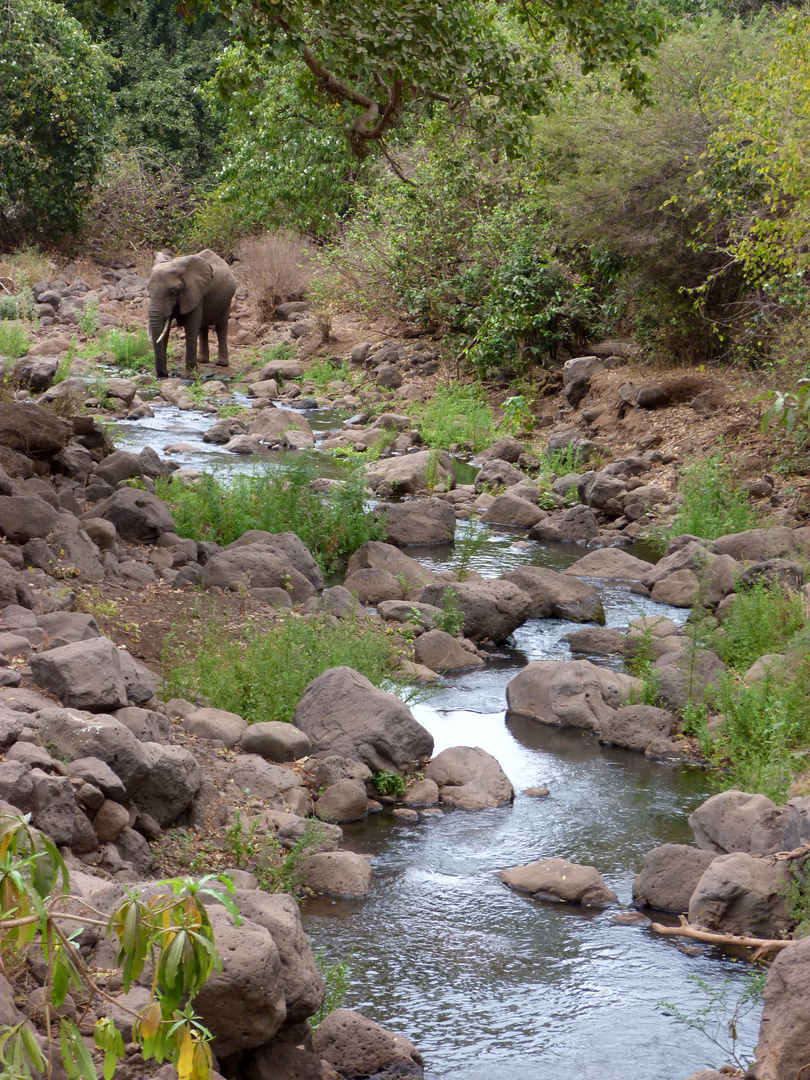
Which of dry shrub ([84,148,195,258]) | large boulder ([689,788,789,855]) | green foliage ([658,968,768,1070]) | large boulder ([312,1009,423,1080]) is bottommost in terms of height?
green foliage ([658,968,768,1070])

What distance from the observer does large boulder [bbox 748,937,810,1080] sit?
3.74 m

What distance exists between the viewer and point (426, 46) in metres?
8.88

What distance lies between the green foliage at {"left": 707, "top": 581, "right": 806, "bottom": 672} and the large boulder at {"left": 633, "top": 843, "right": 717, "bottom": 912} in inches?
127

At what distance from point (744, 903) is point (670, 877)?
40 centimetres

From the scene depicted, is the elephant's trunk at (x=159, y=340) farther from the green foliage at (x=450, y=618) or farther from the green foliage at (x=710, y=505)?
the green foliage at (x=450, y=618)

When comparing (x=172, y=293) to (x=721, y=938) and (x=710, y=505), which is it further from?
(x=721, y=938)

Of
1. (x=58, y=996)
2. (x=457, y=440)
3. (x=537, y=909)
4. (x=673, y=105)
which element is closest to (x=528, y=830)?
(x=537, y=909)

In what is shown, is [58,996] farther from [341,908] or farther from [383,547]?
[383,547]

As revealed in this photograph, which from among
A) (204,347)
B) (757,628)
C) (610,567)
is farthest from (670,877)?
(204,347)

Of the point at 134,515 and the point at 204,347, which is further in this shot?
the point at 204,347

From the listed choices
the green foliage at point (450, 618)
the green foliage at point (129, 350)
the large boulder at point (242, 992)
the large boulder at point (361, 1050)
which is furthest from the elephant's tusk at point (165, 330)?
A: the large boulder at point (242, 992)

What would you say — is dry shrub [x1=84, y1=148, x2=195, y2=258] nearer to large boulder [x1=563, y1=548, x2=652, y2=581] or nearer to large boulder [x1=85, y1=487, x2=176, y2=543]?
large boulder [x1=85, y1=487, x2=176, y2=543]

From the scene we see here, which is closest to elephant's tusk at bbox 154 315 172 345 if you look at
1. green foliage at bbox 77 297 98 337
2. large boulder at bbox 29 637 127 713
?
green foliage at bbox 77 297 98 337

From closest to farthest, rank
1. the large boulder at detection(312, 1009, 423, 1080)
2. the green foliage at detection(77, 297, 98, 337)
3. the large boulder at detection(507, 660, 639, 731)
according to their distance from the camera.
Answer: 1. the large boulder at detection(312, 1009, 423, 1080)
2. the large boulder at detection(507, 660, 639, 731)
3. the green foliage at detection(77, 297, 98, 337)
